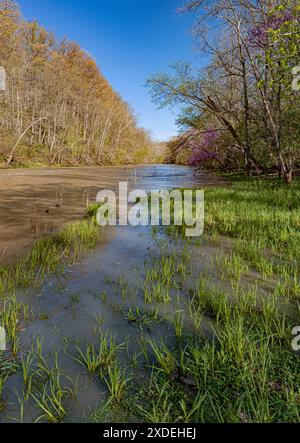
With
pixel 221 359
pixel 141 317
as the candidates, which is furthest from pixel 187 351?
pixel 141 317

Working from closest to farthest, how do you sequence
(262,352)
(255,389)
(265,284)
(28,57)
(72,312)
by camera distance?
(255,389) < (262,352) < (72,312) < (265,284) < (28,57)

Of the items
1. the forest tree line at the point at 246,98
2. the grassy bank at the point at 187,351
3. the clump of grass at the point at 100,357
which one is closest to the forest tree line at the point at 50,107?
the forest tree line at the point at 246,98

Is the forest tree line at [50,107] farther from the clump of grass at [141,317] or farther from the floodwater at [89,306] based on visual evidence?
the clump of grass at [141,317]

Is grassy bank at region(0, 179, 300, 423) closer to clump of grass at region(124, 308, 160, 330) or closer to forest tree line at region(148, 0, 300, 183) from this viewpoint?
clump of grass at region(124, 308, 160, 330)

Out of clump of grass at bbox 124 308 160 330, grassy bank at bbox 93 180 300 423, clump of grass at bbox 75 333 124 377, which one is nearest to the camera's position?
grassy bank at bbox 93 180 300 423

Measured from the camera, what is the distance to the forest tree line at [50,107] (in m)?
31.5

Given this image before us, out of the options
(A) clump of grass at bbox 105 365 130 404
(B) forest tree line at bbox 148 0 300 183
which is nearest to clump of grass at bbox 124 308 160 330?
(A) clump of grass at bbox 105 365 130 404

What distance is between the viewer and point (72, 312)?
301cm

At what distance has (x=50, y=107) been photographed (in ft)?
138

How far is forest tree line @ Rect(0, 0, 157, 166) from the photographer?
31.5 metres
